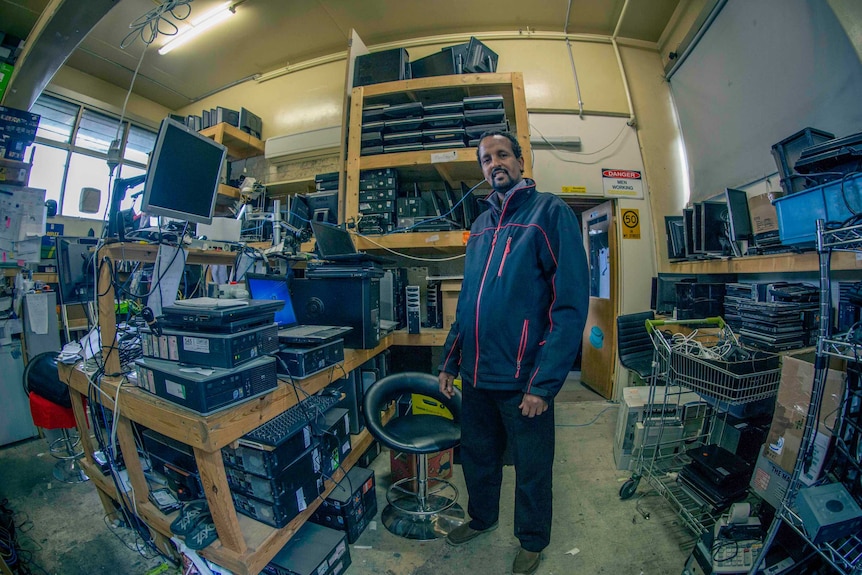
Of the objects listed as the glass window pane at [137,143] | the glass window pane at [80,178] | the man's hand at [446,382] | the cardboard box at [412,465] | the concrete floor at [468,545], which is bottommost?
the concrete floor at [468,545]

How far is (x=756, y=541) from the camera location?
1037 mm

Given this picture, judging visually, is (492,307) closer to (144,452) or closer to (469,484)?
(469,484)

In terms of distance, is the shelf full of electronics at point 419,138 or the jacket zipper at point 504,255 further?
the shelf full of electronics at point 419,138

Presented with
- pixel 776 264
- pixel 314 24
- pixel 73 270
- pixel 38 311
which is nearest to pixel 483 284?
pixel 776 264

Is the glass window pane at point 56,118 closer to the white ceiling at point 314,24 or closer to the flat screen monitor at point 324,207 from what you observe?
the white ceiling at point 314,24

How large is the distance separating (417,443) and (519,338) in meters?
0.60

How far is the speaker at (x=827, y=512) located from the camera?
0.76 meters

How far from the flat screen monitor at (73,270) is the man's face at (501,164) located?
182cm

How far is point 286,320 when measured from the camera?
1.58 meters

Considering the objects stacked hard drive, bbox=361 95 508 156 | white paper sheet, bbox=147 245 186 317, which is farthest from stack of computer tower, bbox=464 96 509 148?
white paper sheet, bbox=147 245 186 317

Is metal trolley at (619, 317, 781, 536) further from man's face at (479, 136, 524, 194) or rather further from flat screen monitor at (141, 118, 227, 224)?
flat screen monitor at (141, 118, 227, 224)

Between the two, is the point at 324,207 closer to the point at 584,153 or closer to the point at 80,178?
the point at 584,153

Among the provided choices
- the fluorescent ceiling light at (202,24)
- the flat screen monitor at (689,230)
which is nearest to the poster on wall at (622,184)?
the flat screen monitor at (689,230)

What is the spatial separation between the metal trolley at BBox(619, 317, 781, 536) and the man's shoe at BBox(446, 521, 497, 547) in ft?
2.69
